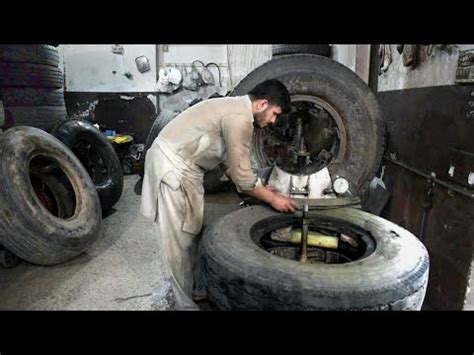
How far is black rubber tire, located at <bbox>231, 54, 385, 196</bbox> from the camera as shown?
265 cm

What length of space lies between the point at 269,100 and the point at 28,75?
10.1ft

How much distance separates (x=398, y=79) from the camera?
3252mm

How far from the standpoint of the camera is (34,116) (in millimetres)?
Result: 3900

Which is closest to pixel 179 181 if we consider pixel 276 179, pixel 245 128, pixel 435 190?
pixel 245 128

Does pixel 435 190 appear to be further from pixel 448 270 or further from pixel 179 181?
pixel 179 181

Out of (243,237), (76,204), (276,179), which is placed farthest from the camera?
(76,204)

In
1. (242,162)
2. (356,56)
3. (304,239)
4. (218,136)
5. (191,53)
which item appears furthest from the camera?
(191,53)

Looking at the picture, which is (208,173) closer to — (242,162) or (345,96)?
(345,96)

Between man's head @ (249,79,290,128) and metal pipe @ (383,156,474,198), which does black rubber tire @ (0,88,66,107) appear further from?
metal pipe @ (383,156,474,198)

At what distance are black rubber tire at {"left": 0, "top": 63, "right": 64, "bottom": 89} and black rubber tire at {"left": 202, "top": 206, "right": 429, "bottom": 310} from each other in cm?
324

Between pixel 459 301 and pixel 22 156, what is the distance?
3.19 m

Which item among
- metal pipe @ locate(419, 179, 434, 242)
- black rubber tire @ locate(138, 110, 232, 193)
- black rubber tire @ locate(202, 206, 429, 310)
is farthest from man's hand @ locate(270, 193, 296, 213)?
black rubber tire @ locate(138, 110, 232, 193)

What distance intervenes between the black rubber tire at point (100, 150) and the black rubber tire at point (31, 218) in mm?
609

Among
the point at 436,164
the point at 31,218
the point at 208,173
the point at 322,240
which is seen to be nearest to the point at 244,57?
the point at 208,173
